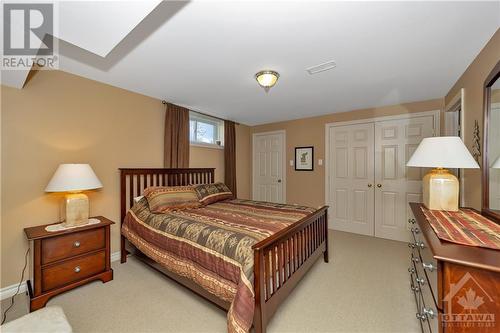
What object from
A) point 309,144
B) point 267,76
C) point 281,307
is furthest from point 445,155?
point 309,144

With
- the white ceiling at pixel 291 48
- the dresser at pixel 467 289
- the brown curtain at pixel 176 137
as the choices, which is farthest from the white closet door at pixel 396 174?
the brown curtain at pixel 176 137

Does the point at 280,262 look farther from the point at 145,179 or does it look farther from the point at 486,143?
the point at 145,179

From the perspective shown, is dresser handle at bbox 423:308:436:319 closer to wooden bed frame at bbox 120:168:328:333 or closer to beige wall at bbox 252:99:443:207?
wooden bed frame at bbox 120:168:328:333

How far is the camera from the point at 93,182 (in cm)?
218

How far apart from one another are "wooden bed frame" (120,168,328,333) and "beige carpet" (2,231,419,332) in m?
0.15

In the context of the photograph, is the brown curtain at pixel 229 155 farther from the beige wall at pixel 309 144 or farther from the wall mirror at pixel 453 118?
the wall mirror at pixel 453 118

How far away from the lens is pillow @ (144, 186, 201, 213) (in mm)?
2547

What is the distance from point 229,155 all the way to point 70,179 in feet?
9.35

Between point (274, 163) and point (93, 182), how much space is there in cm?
360

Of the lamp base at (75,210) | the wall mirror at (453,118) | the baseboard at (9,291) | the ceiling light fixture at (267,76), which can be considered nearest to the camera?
the baseboard at (9,291)

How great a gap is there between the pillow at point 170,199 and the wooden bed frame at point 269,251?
376mm

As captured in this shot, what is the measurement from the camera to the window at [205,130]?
12.9 ft

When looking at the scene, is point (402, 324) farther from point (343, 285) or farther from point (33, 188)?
point (33, 188)

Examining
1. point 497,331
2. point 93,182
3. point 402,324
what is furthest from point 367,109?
point 93,182
